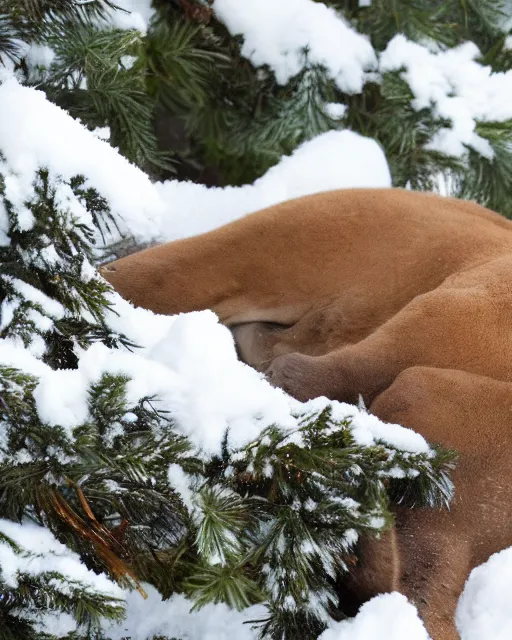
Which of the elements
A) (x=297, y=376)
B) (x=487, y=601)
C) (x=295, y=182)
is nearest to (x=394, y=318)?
(x=297, y=376)

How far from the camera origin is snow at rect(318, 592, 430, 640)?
78 centimetres

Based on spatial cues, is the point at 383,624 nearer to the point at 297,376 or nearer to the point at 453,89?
the point at 297,376

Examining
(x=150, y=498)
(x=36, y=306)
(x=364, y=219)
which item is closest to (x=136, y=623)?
(x=150, y=498)

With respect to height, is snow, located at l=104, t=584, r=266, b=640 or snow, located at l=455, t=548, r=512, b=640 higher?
snow, located at l=104, t=584, r=266, b=640

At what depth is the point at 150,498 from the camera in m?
0.77

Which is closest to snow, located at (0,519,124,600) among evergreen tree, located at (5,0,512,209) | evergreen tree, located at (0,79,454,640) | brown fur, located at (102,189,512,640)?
evergreen tree, located at (0,79,454,640)

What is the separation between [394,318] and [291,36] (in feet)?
3.31

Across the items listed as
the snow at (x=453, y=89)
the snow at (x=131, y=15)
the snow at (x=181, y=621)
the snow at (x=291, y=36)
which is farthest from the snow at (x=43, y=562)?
the snow at (x=453, y=89)

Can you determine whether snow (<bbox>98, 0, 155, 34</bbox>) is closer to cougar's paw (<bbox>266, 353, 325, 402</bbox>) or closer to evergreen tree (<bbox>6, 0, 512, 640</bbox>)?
evergreen tree (<bbox>6, 0, 512, 640</bbox>)

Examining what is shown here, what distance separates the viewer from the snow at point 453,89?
6.11 ft

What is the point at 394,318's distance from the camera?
107 cm

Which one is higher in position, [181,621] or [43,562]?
[43,562]

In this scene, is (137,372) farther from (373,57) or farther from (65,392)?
(373,57)

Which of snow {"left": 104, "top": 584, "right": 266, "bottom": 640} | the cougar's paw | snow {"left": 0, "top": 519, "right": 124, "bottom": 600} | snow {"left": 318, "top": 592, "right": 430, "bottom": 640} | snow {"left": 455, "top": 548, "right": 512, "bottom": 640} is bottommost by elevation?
snow {"left": 455, "top": 548, "right": 512, "bottom": 640}
